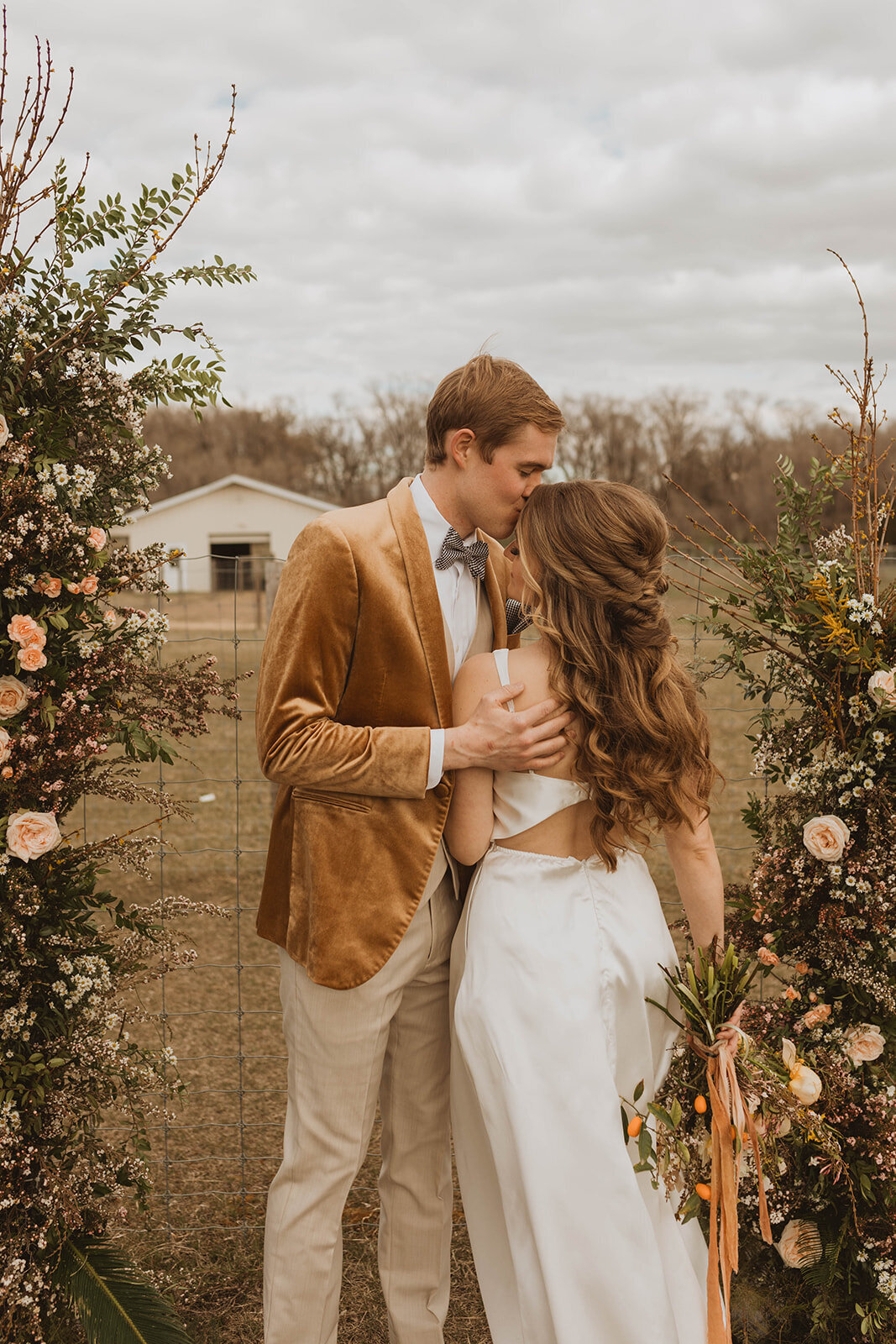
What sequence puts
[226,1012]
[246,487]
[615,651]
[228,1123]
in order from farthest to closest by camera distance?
1. [246,487]
2. [228,1123]
3. [226,1012]
4. [615,651]

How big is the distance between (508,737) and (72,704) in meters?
0.92

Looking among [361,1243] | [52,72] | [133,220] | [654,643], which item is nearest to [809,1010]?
[654,643]

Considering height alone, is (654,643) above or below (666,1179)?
above

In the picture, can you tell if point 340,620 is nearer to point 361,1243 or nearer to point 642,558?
point 642,558

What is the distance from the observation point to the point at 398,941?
2.43m

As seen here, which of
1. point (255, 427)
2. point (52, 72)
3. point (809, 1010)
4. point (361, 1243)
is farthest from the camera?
point (255, 427)

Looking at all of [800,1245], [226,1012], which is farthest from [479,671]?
[226,1012]

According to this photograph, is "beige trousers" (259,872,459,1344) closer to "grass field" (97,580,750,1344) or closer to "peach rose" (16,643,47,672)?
"grass field" (97,580,750,1344)

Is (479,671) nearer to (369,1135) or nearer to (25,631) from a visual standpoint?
(25,631)

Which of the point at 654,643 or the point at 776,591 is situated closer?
the point at 654,643

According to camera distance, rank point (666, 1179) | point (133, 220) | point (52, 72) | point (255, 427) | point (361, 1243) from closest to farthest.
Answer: point (666, 1179) → point (52, 72) → point (133, 220) → point (361, 1243) → point (255, 427)

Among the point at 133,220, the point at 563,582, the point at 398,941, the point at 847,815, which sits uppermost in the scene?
the point at 133,220

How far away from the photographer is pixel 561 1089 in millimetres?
2221

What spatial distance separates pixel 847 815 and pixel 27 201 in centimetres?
235
